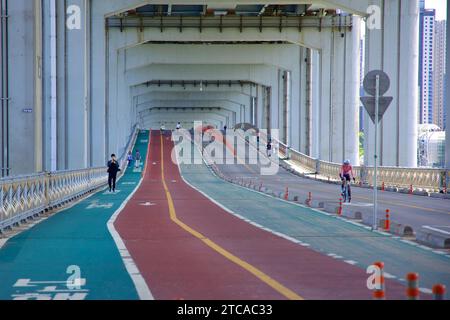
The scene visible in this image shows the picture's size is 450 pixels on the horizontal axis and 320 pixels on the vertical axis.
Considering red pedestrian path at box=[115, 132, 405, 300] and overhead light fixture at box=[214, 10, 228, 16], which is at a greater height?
overhead light fixture at box=[214, 10, 228, 16]

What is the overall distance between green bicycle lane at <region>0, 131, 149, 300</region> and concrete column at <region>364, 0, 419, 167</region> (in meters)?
32.1

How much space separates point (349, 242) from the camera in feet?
61.9

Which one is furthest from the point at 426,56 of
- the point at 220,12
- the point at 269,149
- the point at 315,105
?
the point at 220,12

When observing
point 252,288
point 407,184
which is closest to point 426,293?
point 252,288

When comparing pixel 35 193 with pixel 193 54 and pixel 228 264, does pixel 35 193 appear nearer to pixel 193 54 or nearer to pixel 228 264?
pixel 228 264

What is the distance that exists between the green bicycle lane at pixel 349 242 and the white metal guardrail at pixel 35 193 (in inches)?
249

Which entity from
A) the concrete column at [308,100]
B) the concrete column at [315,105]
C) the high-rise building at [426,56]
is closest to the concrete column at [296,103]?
the concrete column at [308,100]

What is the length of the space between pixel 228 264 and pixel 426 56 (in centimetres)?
19150

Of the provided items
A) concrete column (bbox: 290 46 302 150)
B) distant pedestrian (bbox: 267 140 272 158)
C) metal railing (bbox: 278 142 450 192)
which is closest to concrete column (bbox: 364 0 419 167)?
metal railing (bbox: 278 142 450 192)

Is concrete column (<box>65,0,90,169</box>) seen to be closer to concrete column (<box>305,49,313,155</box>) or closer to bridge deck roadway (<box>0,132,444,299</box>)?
bridge deck roadway (<box>0,132,444,299</box>)

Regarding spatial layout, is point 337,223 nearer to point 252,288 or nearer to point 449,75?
point 252,288

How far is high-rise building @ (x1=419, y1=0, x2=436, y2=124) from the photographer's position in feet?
603
